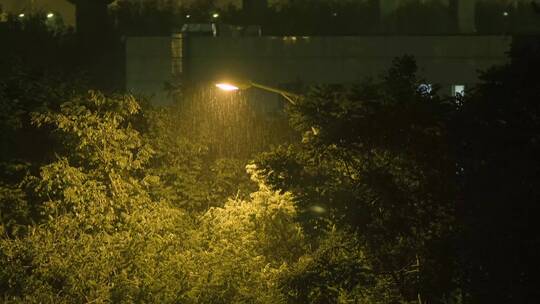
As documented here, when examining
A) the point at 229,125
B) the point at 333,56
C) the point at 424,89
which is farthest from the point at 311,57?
the point at 424,89

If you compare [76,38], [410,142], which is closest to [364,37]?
[410,142]

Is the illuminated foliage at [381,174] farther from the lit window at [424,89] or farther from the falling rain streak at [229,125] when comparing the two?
the falling rain streak at [229,125]

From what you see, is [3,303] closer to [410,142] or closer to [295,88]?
[410,142]

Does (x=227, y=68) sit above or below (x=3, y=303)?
above

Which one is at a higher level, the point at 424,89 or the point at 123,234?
the point at 424,89

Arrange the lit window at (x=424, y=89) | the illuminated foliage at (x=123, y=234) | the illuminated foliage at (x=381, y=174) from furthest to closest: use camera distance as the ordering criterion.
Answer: the illuminated foliage at (x=123, y=234)
the lit window at (x=424, y=89)
the illuminated foliage at (x=381, y=174)

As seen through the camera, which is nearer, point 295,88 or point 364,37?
point 295,88

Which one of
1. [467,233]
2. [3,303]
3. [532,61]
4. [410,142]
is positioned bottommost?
[3,303]

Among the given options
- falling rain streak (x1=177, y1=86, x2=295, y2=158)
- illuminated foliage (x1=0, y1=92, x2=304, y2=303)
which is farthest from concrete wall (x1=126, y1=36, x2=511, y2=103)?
illuminated foliage (x1=0, y1=92, x2=304, y2=303)

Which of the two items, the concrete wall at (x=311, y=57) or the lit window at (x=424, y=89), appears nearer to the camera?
the lit window at (x=424, y=89)

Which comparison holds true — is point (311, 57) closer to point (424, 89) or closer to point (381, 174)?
point (424, 89)

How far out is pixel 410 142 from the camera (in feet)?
36.3

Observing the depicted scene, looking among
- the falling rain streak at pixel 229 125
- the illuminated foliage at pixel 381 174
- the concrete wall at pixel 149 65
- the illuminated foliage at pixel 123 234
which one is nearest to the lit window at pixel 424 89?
the illuminated foliage at pixel 381 174

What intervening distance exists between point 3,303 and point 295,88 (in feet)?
49.9
